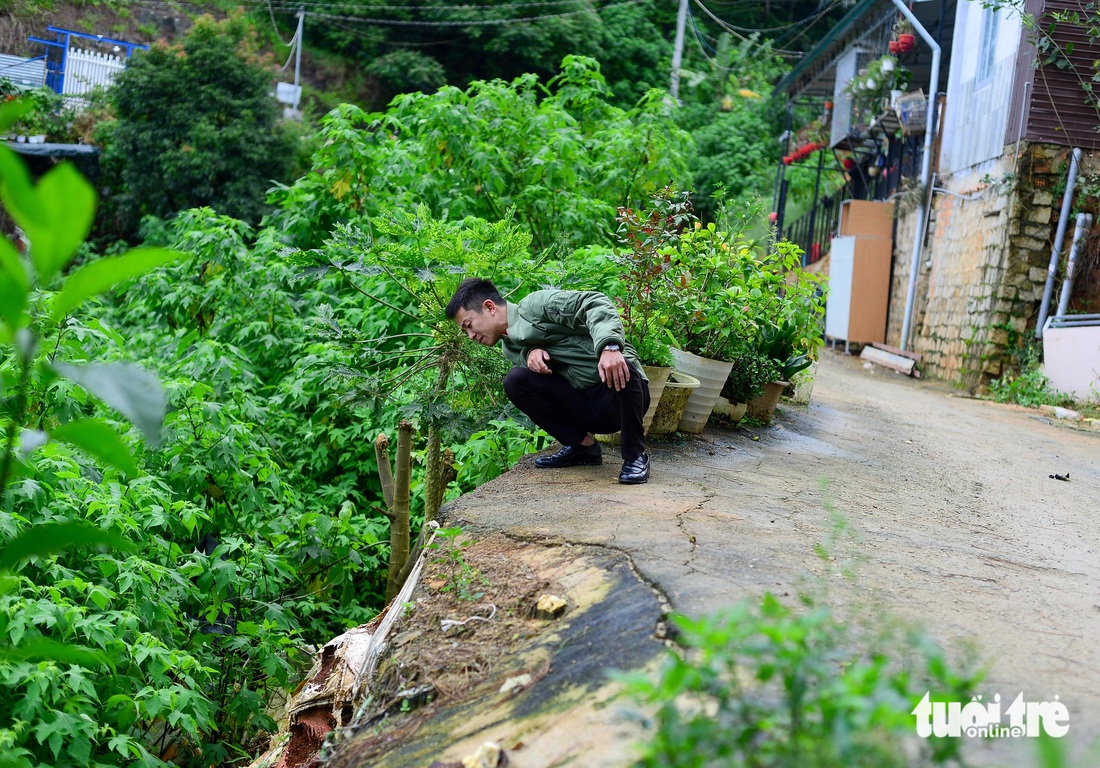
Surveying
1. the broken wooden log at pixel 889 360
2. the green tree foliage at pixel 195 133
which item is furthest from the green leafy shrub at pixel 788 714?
the green tree foliage at pixel 195 133

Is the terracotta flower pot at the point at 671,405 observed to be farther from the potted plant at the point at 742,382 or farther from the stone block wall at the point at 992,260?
the stone block wall at the point at 992,260

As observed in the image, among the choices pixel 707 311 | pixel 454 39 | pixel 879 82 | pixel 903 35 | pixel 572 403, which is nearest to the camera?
pixel 572 403

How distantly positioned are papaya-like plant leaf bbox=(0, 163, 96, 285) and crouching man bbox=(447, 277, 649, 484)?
320 centimetres

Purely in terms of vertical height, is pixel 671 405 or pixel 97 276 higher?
pixel 97 276

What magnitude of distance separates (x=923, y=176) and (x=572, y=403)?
1200 cm

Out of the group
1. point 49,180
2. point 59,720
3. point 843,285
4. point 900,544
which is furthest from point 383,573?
point 843,285

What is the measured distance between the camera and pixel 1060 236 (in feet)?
36.8

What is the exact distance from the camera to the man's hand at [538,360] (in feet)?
14.1

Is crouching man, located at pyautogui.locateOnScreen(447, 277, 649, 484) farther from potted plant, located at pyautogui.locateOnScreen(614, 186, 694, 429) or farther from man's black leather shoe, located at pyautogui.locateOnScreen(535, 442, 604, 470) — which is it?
potted plant, located at pyautogui.locateOnScreen(614, 186, 694, 429)

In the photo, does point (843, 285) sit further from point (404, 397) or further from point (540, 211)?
point (404, 397)

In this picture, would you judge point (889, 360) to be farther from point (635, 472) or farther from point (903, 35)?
point (635, 472)

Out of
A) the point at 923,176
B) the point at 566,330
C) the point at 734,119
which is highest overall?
the point at 734,119

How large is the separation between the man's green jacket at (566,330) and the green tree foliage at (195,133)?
46.2 ft

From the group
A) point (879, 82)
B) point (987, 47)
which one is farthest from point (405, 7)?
point (987, 47)
